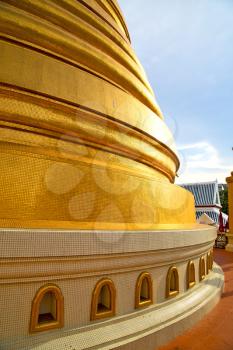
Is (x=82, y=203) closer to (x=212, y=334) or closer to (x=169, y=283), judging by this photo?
(x=169, y=283)

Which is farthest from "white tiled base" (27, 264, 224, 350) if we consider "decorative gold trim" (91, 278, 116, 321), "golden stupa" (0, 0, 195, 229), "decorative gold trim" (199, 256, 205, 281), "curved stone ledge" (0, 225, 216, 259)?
"golden stupa" (0, 0, 195, 229)

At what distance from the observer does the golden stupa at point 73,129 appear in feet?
15.2

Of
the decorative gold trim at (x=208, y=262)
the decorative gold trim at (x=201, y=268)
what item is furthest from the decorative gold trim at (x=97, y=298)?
the decorative gold trim at (x=208, y=262)

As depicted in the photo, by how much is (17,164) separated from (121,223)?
6.63ft

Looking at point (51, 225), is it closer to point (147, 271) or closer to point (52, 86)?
point (147, 271)

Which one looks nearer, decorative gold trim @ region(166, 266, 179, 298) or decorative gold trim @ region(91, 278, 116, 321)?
decorative gold trim @ region(91, 278, 116, 321)

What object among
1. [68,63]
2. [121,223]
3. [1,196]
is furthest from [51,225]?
[68,63]

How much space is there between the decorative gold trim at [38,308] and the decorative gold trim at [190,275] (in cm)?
332

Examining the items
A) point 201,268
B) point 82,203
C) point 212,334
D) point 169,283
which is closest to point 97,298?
point 82,203

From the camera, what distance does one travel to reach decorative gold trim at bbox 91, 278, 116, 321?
4.67 m

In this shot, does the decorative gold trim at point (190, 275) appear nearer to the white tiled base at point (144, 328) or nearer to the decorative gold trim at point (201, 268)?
the white tiled base at point (144, 328)

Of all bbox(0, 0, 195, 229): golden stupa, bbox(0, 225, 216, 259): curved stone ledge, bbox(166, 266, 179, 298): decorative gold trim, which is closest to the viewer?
bbox(0, 225, 216, 259): curved stone ledge

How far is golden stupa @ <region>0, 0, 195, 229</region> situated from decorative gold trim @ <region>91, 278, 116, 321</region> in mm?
875

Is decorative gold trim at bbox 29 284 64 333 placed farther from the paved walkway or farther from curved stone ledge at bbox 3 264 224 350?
the paved walkway
